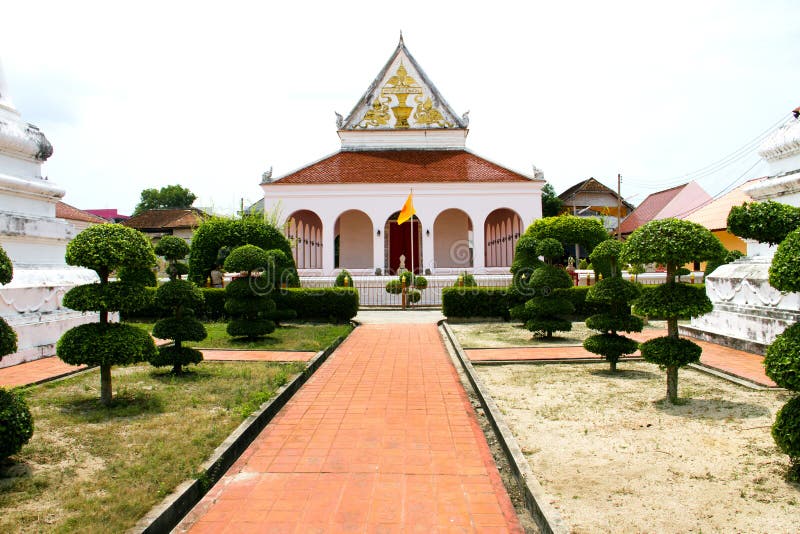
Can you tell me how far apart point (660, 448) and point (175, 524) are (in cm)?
399

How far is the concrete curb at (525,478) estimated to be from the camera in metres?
3.55

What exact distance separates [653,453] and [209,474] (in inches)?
146

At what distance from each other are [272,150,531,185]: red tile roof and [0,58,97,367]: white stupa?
1648cm

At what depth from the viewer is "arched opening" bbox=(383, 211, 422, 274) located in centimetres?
2769

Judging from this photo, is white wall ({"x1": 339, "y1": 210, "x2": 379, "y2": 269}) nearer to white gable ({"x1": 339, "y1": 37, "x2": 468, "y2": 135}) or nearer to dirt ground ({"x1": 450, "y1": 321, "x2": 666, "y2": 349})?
white gable ({"x1": 339, "y1": 37, "x2": 468, "y2": 135})

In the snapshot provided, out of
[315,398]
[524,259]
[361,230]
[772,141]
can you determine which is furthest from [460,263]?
[315,398]

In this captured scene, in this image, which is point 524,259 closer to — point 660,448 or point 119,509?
point 660,448

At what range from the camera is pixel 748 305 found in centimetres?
950

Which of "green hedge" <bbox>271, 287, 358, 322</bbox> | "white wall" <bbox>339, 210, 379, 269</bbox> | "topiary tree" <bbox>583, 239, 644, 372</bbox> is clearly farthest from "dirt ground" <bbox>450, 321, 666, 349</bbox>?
"white wall" <bbox>339, 210, 379, 269</bbox>

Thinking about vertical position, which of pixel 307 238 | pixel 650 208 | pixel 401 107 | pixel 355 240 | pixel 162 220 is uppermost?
pixel 401 107

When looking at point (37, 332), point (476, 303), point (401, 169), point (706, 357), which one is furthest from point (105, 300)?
point (401, 169)

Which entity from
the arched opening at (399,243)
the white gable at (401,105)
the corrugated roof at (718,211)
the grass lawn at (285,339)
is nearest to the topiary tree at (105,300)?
the grass lawn at (285,339)

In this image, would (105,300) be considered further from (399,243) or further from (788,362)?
(399,243)

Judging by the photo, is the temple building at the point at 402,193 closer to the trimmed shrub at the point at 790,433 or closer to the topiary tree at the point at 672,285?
the topiary tree at the point at 672,285
